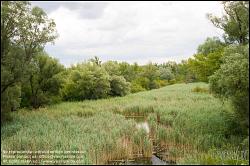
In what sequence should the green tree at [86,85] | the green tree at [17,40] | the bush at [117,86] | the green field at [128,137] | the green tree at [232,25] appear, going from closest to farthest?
the green field at [128,137] < the green tree at [17,40] < the green tree at [232,25] < the green tree at [86,85] < the bush at [117,86]

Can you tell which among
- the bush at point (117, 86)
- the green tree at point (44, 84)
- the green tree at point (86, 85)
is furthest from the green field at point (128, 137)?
the bush at point (117, 86)

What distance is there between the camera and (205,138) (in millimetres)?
19406

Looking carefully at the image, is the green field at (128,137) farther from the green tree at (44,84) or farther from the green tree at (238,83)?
the green tree at (44,84)

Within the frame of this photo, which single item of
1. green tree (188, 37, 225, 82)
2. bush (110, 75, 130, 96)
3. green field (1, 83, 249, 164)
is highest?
green tree (188, 37, 225, 82)

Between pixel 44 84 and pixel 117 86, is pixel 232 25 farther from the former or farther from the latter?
pixel 117 86

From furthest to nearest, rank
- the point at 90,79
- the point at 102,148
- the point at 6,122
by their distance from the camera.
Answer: the point at 90,79, the point at 6,122, the point at 102,148

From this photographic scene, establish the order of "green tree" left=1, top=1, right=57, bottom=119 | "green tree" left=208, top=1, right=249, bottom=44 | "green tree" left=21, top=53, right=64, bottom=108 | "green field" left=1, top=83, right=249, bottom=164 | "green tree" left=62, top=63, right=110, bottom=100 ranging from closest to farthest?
"green field" left=1, top=83, right=249, bottom=164, "green tree" left=1, top=1, right=57, bottom=119, "green tree" left=208, top=1, right=249, bottom=44, "green tree" left=21, top=53, right=64, bottom=108, "green tree" left=62, top=63, right=110, bottom=100

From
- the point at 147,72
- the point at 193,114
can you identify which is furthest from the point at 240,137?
the point at 147,72

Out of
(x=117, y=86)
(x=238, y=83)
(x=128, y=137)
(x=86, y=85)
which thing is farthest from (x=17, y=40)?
(x=117, y=86)

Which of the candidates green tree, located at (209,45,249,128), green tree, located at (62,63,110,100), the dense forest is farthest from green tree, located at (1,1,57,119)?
green tree, located at (62,63,110,100)

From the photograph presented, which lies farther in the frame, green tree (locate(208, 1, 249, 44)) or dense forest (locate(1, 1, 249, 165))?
green tree (locate(208, 1, 249, 44))

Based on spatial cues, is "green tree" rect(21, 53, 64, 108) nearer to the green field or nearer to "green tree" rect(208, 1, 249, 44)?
the green field

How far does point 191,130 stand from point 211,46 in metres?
46.9

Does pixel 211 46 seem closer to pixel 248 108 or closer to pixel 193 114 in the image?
pixel 193 114
